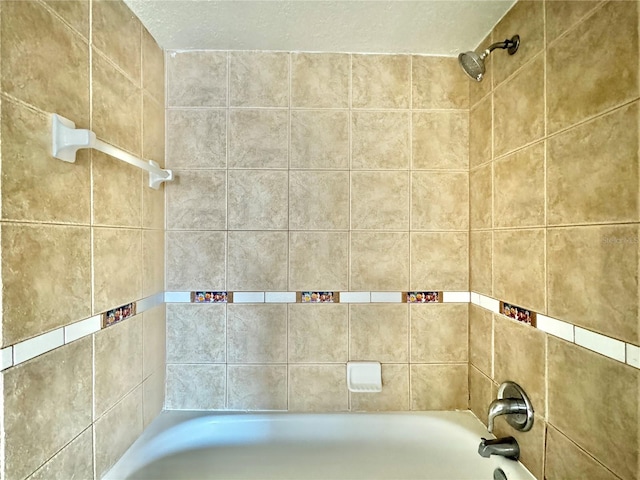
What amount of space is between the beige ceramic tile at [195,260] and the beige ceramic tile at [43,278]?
415 mm

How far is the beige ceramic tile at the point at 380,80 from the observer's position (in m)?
1.20

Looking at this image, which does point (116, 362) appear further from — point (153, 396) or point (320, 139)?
point (320, 139)

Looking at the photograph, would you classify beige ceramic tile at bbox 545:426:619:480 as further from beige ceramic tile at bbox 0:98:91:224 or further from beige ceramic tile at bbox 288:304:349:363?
beige ceramic tile at bbox 0:98:91:224

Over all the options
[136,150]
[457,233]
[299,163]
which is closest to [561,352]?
[457,233]

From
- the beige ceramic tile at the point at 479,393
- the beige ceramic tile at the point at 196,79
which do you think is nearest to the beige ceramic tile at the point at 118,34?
the beige ceramic tile at the point at 196,79

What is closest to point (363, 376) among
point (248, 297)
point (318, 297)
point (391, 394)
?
point (391, 394)

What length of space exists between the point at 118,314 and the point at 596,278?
1.33 m

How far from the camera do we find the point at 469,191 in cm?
122

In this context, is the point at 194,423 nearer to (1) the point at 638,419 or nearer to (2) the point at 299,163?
(2) the point at 299,163

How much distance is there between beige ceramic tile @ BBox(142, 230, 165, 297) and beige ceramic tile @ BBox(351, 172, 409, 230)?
2.65ft

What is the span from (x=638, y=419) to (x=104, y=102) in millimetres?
1535

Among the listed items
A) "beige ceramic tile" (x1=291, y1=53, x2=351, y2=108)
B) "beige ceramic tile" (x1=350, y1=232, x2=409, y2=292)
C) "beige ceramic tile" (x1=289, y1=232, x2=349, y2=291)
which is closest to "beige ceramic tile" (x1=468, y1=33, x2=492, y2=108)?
"beige ceramic tile" (x1=291, y1=53, x2=351, y2=108)

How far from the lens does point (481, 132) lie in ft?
3.71

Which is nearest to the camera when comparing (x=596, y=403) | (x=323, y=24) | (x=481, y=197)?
(x=596, y=403)
